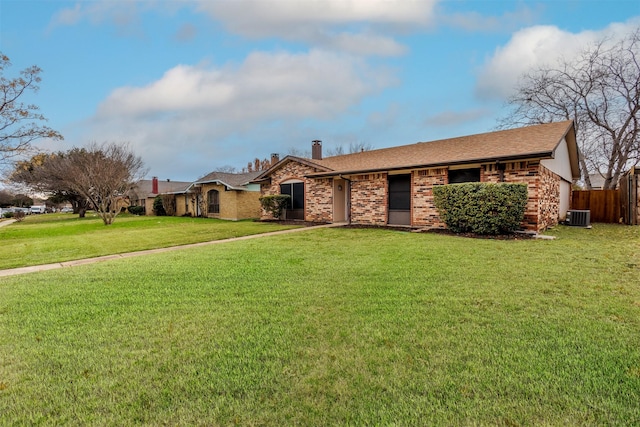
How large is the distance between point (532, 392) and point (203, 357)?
8.34 feet

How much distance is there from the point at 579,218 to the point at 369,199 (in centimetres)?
898

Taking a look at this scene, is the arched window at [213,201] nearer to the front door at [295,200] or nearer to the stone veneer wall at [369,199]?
the front door at [295,200]

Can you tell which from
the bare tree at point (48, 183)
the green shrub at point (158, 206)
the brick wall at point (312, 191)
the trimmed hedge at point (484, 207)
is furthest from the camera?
the green shrub at point (158, 206)

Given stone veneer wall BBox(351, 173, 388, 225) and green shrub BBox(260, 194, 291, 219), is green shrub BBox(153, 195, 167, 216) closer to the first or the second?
green shrub BBox(260, 194, 291, 219)

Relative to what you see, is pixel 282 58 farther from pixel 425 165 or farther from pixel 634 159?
pixel 634 159

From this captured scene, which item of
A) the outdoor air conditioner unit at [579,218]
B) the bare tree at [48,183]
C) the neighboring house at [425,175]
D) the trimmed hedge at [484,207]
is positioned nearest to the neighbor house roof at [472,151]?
the neighboring house at [425,175]

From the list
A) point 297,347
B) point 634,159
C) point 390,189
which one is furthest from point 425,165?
point 634,159

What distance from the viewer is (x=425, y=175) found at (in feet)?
43.3

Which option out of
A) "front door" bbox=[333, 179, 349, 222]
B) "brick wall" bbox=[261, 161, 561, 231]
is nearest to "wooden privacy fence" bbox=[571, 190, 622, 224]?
"brick wall" bbox=[261, 161, 561, 231]

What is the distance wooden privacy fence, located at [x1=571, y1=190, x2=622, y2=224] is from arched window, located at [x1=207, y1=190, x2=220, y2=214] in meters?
23.0

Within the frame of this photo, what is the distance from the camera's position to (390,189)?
14.6 meters

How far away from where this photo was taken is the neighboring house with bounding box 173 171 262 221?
898 inches

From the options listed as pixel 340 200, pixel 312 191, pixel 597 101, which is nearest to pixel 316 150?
pixel 312 191

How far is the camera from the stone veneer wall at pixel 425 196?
1284cm
